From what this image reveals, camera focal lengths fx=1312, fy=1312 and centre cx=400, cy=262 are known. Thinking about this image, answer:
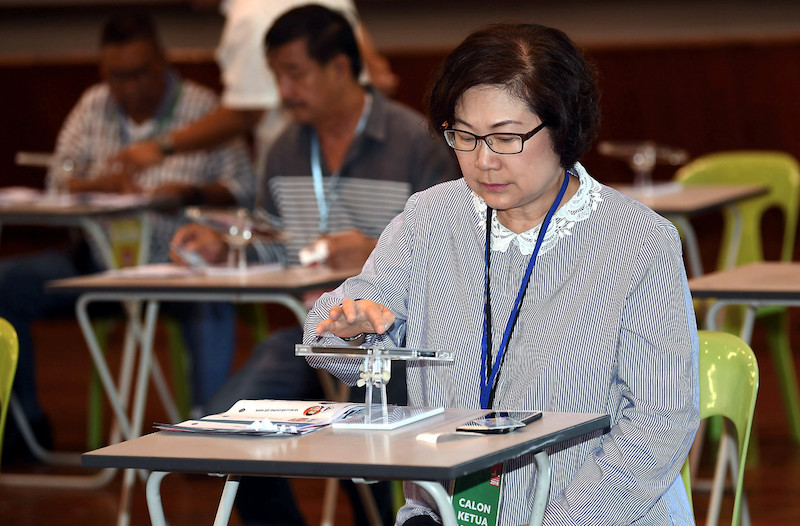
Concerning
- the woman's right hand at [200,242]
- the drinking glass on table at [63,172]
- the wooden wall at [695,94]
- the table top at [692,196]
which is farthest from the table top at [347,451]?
the wooden wall at [695,94]

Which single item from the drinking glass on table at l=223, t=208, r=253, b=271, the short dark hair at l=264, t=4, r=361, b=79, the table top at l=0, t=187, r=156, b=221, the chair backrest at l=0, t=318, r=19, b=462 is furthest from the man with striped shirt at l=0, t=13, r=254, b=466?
the chair backrest at l=0, t=318, r=19, b=462

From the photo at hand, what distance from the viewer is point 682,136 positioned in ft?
21.5

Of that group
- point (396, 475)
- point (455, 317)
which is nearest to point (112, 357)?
point (455, 317)

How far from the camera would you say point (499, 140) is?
198 cm

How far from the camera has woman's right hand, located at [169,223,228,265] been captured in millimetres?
3578

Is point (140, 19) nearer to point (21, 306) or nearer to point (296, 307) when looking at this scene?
point (21, 306)

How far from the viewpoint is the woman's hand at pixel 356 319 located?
6.22ft

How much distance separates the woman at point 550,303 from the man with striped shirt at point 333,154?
128cm

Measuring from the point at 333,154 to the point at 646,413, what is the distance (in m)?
1.85

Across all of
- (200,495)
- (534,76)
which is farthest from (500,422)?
(200,495)

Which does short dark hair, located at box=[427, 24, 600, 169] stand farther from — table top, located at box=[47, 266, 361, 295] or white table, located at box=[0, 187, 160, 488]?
white table, located at box=[0, 187, 160, 488]

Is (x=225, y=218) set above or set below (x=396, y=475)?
above

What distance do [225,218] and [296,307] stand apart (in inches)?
16.5

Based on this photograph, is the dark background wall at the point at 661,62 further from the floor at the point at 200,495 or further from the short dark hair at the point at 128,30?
the short dark hair at the point at 128,30
